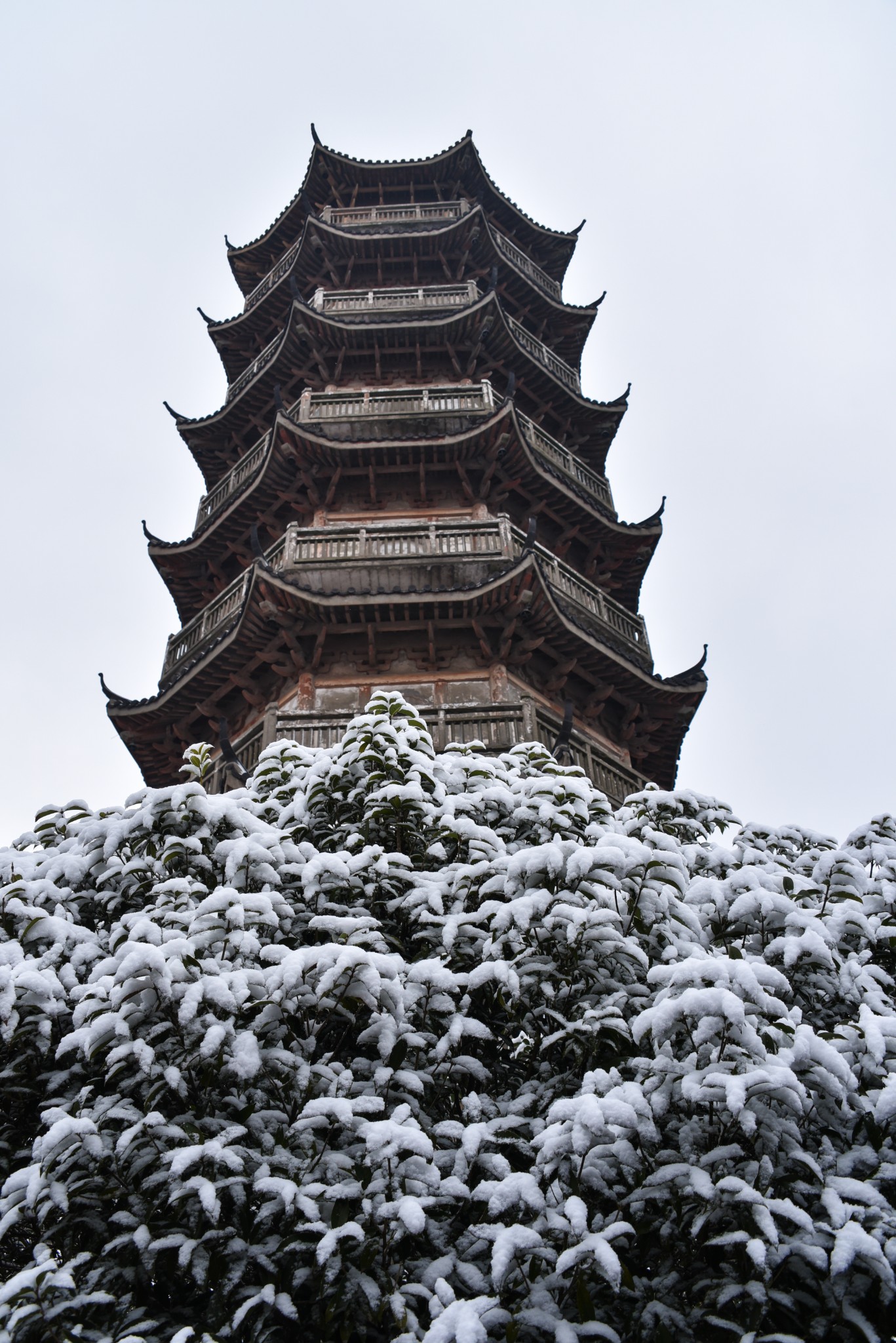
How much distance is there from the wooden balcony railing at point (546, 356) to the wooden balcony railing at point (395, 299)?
36.4 inches

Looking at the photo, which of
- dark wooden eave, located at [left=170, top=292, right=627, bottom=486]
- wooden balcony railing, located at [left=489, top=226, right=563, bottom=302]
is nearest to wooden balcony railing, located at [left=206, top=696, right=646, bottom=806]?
dark wooden eave, located at [left=170, top=292, right=627, bottom=486]

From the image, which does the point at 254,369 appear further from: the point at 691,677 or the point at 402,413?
the point at 691,677

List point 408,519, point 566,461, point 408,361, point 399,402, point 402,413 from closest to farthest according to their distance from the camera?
point 408,519
point 402,413
point 399,402
point 566,461
point 408,361

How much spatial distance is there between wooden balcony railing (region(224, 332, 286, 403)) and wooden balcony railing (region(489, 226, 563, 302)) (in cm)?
480

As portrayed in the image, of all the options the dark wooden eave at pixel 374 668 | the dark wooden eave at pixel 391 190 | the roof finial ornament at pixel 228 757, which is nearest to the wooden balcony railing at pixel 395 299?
the dark wooden eave at pixel 391 190

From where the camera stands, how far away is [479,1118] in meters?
3.90

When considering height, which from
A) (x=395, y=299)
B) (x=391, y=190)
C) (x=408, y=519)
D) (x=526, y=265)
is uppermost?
(x=391, y=190)

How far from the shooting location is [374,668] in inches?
502

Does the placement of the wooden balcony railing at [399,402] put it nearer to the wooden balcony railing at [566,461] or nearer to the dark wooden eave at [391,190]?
the wooden balcony railing at [566,461]

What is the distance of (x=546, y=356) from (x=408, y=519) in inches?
239

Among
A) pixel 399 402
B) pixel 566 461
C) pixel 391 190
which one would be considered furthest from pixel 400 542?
pixel 391 190

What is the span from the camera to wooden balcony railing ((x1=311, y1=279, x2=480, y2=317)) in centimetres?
1825

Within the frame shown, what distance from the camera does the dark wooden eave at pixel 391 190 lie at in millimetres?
21906

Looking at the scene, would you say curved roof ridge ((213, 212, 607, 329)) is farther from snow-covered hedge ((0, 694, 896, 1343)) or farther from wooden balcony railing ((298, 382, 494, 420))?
snow-covered hedge ((0, 694, 896, 1343))
